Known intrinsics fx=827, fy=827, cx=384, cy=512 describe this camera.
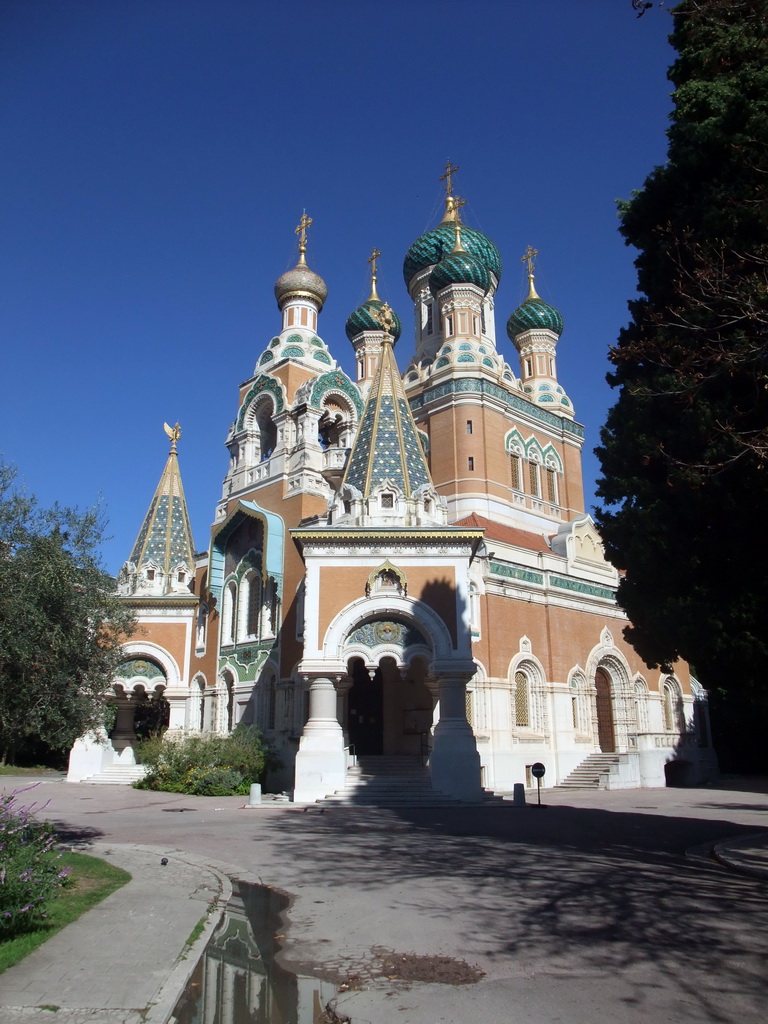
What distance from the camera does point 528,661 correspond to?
22047 mm

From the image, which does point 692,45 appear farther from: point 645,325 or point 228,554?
point 228,554

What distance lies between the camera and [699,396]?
8867 mm

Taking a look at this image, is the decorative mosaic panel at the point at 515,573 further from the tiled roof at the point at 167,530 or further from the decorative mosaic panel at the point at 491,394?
the tiled roof at the point at 167,530

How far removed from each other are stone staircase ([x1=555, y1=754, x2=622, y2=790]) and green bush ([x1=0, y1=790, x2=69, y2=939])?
677 inches

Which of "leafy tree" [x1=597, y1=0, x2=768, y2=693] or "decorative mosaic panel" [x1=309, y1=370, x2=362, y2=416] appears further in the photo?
"decorative mosaic panel" [x1=309, y1=370, x2=362, y2=416]

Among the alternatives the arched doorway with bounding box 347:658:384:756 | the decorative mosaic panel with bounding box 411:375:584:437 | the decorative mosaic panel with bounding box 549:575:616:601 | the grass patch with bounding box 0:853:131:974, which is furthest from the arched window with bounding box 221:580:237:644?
the grass patch with bounding box 0:853:131:974

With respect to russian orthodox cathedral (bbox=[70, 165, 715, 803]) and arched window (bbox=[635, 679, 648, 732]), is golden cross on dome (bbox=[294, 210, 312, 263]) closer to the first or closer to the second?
russian orthodox cathedral (bbox=[70, 165, 715, 803])

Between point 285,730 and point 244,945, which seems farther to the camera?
point 285,730

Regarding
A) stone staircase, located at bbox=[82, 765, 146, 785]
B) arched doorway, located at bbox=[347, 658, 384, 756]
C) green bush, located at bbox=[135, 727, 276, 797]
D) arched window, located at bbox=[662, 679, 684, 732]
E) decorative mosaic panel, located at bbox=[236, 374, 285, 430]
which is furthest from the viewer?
arched window, located at bbox=[662, 679, 684, 732]

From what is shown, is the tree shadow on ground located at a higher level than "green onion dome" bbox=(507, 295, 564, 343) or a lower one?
lower

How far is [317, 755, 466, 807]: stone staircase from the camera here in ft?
50.1

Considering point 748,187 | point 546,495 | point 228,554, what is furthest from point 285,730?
point 748,187

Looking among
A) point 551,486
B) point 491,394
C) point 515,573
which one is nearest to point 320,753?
point 515,573

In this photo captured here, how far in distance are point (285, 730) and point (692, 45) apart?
1595 centimetres
